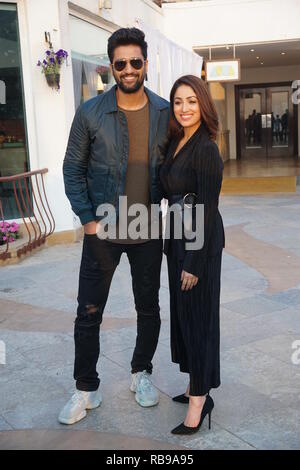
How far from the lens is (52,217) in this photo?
7473mm

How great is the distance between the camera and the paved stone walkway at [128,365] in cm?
286

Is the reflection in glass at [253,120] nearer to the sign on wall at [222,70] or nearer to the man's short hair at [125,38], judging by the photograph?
the sign on wall at [222,70]

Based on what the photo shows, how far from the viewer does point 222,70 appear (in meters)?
12.4

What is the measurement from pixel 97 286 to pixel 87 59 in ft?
19.7

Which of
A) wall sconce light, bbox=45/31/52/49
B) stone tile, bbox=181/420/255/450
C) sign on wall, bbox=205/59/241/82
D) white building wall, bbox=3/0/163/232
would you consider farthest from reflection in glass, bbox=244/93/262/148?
stone tile, bbox=181/420/255/450

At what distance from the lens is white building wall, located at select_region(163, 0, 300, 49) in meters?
11.7

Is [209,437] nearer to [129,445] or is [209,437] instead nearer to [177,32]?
[129,445]

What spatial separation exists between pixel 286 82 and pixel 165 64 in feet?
41.3

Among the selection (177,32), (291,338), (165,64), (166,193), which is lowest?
(291,338)

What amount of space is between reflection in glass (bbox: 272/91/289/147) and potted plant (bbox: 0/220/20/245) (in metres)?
15.6

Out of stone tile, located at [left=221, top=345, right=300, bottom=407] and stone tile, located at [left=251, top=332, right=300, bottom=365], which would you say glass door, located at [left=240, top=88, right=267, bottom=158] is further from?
stone tile, located at [left=221, top=345, right=300, bottom=407]

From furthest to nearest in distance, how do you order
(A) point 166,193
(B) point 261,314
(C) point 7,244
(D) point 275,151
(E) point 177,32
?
1. (D) point 275,151
2. (E) point 177,32
3. (C) point 7,244
4. (B) point 261,314
5. (A) point 166,193
